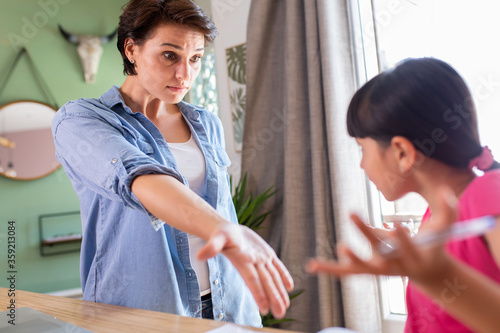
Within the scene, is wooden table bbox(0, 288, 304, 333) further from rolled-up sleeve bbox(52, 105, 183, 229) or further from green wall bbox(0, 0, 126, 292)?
green wall bbox(0, 0, 126, 292)

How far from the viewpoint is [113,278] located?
1215 mm

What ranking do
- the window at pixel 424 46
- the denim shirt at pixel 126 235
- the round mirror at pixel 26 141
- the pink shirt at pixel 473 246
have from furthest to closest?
1. the round mirror at pixel 26 141
2. the window at pixel 424 46
3. the denim shirt at pixel 126 235
4. the pink shirt at pixel 473 246

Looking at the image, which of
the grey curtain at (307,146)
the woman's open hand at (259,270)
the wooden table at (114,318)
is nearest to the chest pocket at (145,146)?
the wooden table at (114,318)

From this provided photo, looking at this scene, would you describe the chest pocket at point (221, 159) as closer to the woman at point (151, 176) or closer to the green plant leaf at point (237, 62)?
the woman at point (151, 176)

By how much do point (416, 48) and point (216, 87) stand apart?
A: 1.62 m

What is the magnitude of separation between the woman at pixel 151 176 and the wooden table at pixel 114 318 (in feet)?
0.24

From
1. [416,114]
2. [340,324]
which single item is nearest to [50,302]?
[416,114]

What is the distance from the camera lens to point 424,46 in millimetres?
2164

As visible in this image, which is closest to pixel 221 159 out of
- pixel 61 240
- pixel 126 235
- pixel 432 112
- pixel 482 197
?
pixel 126 235

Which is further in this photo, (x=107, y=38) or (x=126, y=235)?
(x=107, y=38)

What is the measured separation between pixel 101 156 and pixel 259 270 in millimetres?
509

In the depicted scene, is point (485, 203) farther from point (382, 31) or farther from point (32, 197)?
point (32, 197)

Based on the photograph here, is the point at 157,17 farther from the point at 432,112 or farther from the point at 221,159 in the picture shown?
the point at 432,112

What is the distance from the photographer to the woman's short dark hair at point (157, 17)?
4.16ft
